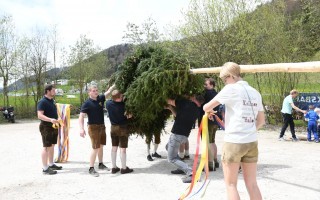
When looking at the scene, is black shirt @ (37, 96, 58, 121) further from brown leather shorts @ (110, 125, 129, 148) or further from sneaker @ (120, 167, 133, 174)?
sneaker @ (120, 167, 133, 174)

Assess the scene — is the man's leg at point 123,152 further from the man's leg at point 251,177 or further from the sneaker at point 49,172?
the man's leg at point 251,177

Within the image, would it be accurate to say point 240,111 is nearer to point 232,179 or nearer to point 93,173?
point 232,179

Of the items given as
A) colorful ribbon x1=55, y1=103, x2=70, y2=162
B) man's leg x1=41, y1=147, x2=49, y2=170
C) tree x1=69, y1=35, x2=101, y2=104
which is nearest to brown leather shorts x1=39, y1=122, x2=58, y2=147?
man's leg x1=41, y1=147, x2=49, y2=170

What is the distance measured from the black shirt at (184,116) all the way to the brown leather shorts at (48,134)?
2.64m

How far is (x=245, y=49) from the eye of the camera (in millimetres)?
15148

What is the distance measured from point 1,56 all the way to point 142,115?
70.9 ft

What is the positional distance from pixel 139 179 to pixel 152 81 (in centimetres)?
187

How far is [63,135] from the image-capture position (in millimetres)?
8117

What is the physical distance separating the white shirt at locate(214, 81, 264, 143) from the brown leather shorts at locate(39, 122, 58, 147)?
4.36 metres

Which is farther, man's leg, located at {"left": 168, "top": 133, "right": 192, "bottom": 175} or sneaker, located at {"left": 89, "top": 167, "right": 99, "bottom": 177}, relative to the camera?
sneaker, located at {"left": 89, "top": 167, "right": 99, "bottom": 177}

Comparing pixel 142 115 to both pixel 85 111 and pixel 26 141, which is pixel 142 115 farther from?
pixel 26 141

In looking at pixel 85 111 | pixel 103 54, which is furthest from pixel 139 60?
pixel 103 54

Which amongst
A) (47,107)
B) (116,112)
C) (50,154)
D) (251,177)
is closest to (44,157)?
(50,154)

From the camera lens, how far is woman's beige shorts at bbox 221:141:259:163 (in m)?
3.54
